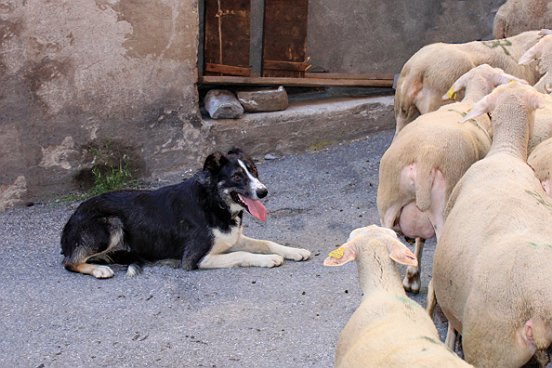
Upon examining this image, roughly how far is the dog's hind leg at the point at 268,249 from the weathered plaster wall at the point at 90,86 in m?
1.62

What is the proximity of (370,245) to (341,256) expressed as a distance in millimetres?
157

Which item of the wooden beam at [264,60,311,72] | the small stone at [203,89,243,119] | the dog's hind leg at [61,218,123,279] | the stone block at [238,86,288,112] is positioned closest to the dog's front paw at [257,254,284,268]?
the dog's hind leg at [61,218,123,279]

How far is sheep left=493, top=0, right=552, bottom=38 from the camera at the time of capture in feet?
29.9

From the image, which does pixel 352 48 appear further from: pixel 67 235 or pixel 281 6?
pixel 67 235

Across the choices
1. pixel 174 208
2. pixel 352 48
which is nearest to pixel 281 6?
pixel 352 48

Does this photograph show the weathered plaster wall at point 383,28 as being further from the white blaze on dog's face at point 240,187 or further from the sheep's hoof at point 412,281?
the sheep's hoof at point 412,281

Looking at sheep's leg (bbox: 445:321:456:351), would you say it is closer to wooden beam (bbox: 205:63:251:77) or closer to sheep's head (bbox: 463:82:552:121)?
sheep's head (bbox: 463:82:552:121)

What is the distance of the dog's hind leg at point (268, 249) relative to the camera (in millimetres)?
6777


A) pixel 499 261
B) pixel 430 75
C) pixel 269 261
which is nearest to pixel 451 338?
pixel 499 261

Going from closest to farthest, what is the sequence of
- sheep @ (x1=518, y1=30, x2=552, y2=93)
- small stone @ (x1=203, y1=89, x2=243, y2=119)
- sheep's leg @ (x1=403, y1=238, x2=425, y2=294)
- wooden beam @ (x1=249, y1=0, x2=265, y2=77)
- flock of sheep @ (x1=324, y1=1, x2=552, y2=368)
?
flock of sheep @ (x1=324, y1=1, x2=552, y2=368) < sheep's leg @ (x1=403, y1=238, x2=425, y2=294) < sheep @ (x1=518, y1=30, x2=552, y2=93) < small stone @ (x1=203, y1=89, x2=243, y2=119) < wooden beam @ (x1=249, y1=0, x2=265, y2=77)

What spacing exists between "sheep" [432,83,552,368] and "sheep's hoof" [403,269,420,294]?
3.18ft

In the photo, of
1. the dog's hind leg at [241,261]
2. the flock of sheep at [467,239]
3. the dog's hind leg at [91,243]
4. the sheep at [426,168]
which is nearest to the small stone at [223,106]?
the dog's hind leg at [91,243]

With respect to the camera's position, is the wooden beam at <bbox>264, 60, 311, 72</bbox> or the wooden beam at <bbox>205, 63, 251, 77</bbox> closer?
the wooden beam at <bbox>205, 63, 251, 77</bbox>

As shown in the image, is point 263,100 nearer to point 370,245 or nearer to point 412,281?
point 412,281
